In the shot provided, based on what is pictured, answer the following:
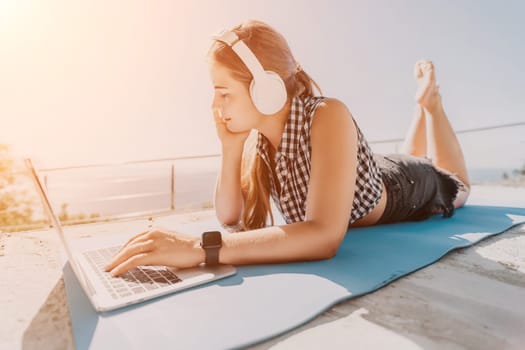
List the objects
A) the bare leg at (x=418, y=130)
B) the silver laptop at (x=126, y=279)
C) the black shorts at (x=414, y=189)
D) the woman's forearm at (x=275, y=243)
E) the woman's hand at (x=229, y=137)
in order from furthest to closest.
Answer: the bare leg at (x=418, y=130) < the black shorts at (x=414, y=189) < the woman's hand at (x=229, y=137) < the woman's forearm at (x=275, y=243) < the silver laptop at (x=126, y=279)

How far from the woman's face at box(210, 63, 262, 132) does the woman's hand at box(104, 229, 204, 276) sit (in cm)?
56

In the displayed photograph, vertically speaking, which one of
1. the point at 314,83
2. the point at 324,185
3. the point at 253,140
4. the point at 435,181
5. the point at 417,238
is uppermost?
the point at 314,83

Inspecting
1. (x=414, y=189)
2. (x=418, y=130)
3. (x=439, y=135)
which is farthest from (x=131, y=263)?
(x=418, y=130)

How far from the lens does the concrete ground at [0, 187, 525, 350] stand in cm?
73

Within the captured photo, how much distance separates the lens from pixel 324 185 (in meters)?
1.12

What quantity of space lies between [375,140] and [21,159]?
16.4 feet

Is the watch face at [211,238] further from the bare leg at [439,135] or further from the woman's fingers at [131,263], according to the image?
→ the bare leg at [439,135]

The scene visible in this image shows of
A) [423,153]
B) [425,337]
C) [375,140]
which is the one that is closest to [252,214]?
[425,337]

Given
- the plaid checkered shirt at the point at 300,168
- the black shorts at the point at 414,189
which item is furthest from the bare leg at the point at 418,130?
the plaid checkered shirt at the point at 300,168

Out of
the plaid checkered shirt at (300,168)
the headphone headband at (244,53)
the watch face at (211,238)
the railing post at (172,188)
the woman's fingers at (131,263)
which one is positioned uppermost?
the headphone headband at (244,53)

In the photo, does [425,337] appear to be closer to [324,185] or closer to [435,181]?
[324,185]

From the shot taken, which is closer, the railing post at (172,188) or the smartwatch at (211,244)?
the smartwatch at (211,244)

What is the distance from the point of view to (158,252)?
→ 0.98 metres

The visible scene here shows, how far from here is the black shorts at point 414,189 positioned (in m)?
1.84
